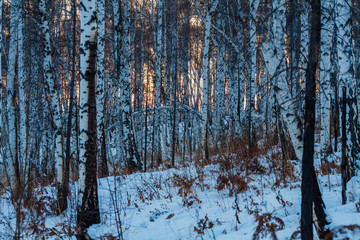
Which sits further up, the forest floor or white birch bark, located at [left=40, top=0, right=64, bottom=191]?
white birch bark, located at [left=40, top=0, right=64, bottom=191]

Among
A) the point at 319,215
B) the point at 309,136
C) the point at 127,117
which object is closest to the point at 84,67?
the point at 309,136

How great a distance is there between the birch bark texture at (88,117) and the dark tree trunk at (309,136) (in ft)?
9.85

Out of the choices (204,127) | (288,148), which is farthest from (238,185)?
(204,127)

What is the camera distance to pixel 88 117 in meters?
4.01

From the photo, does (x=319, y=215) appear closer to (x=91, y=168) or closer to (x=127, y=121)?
(x=91, y=168)

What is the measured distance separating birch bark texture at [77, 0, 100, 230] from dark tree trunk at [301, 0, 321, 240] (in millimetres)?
3002

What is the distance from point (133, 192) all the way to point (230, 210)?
2.82 meters

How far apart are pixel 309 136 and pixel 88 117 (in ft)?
10.3

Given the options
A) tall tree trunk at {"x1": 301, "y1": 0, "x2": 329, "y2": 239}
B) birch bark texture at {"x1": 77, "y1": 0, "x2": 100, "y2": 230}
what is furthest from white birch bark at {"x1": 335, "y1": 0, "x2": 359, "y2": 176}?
birch bark texture at {"x1": 77, "y1": 0, "x2": 100, "y2": 230}

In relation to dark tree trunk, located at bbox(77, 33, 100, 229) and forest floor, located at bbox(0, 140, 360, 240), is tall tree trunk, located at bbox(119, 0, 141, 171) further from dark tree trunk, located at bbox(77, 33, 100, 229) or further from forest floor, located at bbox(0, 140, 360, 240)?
dark tree trunk, located at bbox(77, 33, 100, 229)

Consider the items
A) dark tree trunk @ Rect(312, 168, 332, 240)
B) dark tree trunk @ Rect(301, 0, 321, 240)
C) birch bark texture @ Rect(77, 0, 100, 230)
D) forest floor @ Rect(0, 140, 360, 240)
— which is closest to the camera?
dark tree trunk @ Rect(301, 0, 321, 240)

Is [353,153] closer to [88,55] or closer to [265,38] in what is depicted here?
[265,38]

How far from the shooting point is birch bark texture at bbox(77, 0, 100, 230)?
3920 mm

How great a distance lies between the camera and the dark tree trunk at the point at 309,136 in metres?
2.20
